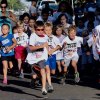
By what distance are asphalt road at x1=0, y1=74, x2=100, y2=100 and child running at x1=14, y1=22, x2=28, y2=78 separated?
838 mm

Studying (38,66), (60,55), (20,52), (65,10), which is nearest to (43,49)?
(38,66)

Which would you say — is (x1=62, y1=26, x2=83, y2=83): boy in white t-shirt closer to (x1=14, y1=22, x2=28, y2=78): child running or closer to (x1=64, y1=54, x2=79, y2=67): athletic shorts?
(x1=64, y1=54, x2=79, y2=67): athletic shorts

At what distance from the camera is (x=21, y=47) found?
13.3 m

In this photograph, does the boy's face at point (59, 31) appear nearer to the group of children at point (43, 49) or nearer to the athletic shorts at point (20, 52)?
the group of children at point (43, 49)

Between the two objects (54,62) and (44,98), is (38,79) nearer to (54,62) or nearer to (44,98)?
(54,62)

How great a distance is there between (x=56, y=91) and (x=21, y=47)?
2.73 metres

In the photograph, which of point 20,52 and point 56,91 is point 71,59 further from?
point 20,52

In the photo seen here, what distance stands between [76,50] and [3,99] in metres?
2.83

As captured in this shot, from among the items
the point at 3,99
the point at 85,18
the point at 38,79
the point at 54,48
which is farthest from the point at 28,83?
the point at 85,18

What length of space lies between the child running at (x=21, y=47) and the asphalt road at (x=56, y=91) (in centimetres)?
84

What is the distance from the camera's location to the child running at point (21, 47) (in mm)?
13266

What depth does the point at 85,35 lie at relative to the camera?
13.4 m

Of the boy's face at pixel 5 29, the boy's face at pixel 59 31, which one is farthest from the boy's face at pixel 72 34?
the boy's face at pixel 5 29

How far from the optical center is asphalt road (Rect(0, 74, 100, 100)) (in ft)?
33.5
